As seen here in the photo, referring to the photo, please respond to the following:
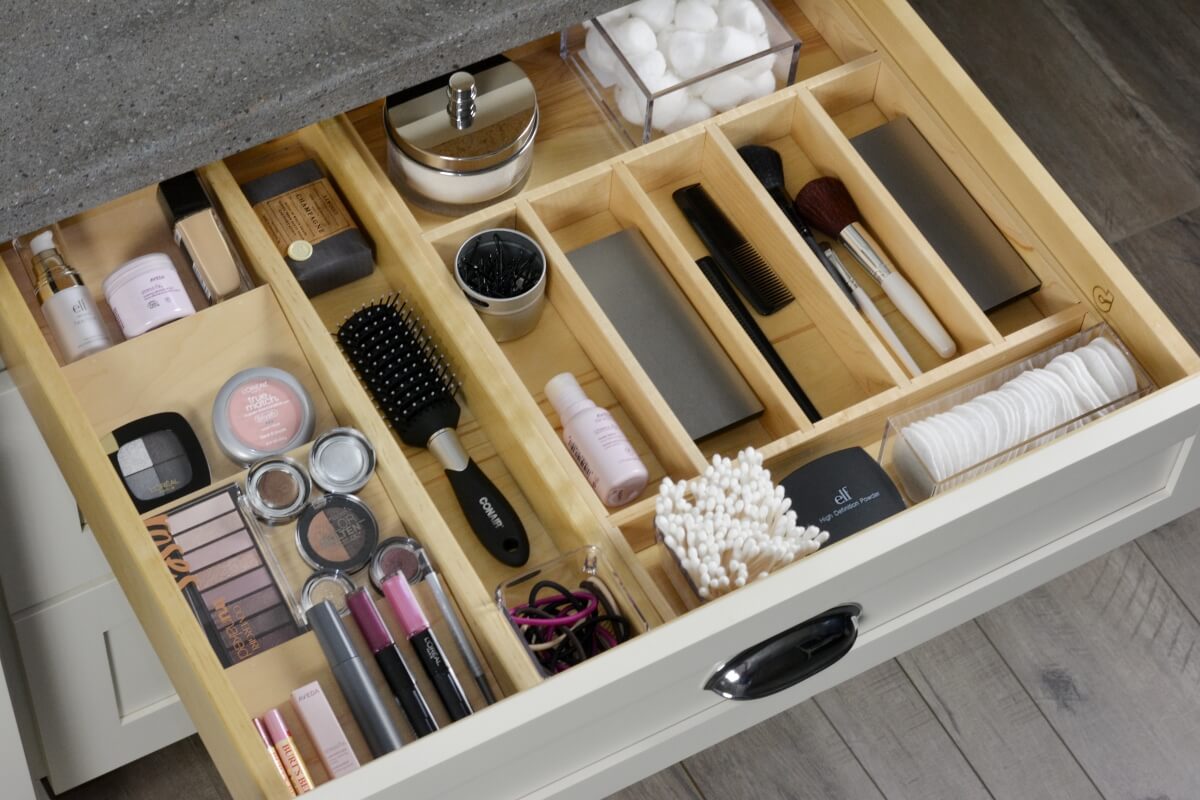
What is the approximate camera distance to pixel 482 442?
1132 mm

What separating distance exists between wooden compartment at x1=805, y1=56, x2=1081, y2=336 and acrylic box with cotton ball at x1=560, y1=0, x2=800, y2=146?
6 cm

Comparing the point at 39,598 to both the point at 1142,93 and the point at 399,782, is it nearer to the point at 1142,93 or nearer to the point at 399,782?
the point at 399,782

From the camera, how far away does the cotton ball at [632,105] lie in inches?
47.7

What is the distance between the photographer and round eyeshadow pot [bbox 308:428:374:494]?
3.47 feet

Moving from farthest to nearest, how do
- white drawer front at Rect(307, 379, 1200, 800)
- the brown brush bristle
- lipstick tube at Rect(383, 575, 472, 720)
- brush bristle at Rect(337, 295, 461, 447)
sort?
the brown brush bristle < brush bristle at Rect(337, 295, 461, 447) < lipstick tube at Rect(383, 575, 472, 720) < white drawer front at Rect(307, 379, 1200, 800)

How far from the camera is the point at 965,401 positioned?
1.11 metres

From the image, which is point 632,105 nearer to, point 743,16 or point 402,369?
point 743,16

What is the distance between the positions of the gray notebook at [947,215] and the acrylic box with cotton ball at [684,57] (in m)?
0.11

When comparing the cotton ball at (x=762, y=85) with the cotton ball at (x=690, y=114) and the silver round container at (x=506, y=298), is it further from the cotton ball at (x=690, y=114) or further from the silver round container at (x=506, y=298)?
the silver round container at (x=506, y=298)

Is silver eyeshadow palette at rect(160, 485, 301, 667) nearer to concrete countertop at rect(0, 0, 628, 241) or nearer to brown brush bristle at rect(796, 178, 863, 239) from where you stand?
concrete countertop at rect(0, 0, 628, 241)

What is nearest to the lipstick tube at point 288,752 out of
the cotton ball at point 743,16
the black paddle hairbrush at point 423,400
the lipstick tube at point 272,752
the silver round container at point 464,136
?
the lipstick tube at point 272,752

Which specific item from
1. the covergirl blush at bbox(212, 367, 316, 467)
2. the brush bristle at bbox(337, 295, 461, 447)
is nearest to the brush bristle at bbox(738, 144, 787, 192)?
the brush bristle at bbox(337, 295, 461, 447)

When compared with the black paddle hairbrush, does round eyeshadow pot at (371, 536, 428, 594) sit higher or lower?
lower

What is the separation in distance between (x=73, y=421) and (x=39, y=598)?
28 cm
